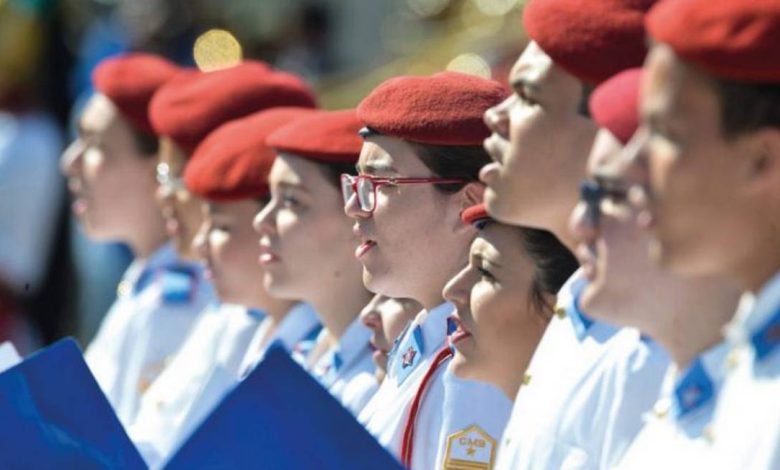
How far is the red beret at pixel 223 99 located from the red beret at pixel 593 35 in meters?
2.83

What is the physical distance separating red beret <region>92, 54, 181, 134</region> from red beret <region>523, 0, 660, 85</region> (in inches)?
153

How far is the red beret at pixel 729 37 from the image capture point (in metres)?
3.33

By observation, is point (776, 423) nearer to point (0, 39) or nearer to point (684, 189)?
point (684, 189)

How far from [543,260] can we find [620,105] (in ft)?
3.27

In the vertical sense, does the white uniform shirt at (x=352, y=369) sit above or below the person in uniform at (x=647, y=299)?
below

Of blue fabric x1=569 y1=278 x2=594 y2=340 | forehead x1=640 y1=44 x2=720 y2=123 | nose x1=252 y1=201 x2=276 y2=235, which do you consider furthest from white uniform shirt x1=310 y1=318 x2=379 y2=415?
forehead x1=640 y1=44 x2=720 y2=123

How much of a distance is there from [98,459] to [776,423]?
5.56ft

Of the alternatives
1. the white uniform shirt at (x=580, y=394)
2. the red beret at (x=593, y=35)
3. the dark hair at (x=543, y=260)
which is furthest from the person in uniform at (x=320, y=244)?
the red beret at (x=593, y=35)

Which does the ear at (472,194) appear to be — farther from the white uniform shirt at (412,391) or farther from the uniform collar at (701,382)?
the uniform collar at (701,382)

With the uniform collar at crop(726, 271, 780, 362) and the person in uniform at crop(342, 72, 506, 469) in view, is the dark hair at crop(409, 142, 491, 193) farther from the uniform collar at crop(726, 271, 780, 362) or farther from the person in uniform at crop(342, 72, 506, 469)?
the uniform collar at crop(726, 271, 780, 362)

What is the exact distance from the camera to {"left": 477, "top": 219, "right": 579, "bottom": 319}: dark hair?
4766mm

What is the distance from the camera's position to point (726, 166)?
337cm

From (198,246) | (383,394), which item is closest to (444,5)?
(198,246)

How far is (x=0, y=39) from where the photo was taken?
40.0 feet
